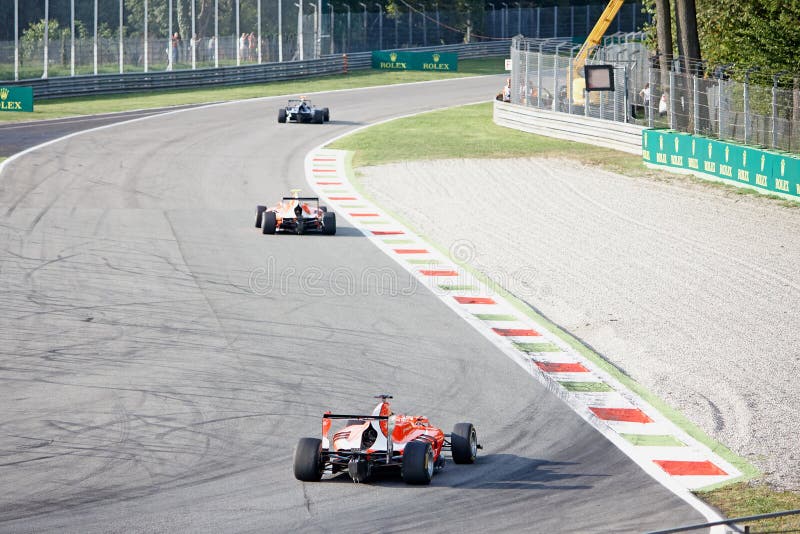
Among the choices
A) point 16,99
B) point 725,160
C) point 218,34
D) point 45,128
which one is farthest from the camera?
point 218,34

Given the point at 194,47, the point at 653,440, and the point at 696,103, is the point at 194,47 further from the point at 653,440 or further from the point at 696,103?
the point at 653,440


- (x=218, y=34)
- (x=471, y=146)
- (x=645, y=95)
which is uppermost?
(x=218, y=34)

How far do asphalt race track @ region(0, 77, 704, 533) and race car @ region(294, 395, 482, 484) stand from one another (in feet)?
0.50

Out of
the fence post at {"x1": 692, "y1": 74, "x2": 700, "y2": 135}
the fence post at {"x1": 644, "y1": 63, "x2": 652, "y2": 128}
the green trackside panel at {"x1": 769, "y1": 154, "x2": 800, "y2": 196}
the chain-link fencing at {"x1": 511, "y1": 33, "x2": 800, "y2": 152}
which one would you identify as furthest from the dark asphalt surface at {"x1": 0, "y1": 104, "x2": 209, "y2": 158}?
the green trackside panel at {"x1": 769, "y1": 154, "x2": 800, "y2": 196}

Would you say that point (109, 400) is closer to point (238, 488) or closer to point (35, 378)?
point (35, 378)

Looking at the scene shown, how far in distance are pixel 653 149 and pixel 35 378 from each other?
21449mm

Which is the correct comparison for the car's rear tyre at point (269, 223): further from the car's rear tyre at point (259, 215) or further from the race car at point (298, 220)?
the car's rear tyre at point (259, 215)

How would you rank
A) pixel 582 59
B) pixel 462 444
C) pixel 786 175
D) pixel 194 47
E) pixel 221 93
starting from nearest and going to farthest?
pixel 462 444
pixel 786 175
pixel 582 59
pixel 221 93
pixel 194 47

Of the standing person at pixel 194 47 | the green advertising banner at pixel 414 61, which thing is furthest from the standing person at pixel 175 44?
the green advertising banner at pixel 414 61

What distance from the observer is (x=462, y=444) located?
1040 centimetres

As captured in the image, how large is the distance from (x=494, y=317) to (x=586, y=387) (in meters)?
3.42

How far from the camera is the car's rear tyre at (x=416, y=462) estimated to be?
9.91m

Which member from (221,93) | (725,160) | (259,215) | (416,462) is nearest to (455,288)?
(259,215)

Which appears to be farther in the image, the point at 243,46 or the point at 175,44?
the point at 243,46
